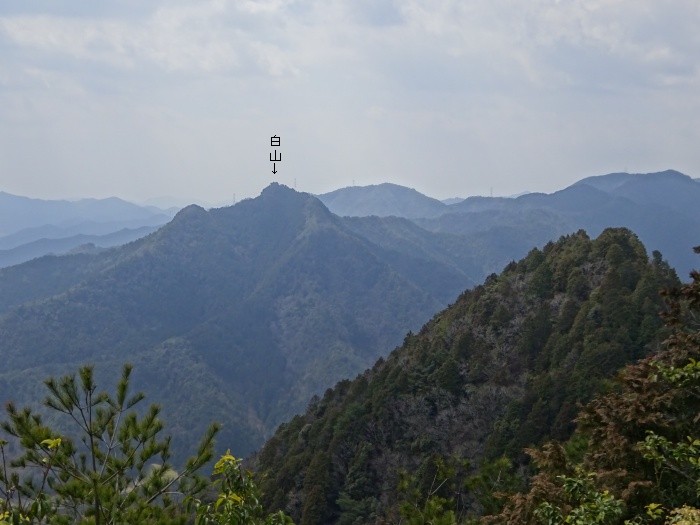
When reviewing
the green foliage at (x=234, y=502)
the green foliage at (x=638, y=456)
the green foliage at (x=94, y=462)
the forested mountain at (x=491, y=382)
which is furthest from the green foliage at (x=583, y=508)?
the forested mountain at (x=491, y=382)

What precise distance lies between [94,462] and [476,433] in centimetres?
4357

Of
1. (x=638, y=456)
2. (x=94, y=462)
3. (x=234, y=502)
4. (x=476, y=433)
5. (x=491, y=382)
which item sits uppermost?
(x=94, y=462)

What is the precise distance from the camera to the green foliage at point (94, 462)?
8.88 metres

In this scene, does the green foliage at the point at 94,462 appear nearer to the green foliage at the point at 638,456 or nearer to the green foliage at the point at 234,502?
the green foliage at the point at 234,502

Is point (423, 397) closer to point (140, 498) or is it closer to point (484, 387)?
point (484, 387)

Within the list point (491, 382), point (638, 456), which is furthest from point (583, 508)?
point (491, 382)

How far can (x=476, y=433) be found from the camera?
49281mm

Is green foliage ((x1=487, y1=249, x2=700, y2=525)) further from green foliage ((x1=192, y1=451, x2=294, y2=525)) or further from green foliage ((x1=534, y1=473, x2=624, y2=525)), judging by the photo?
green foliage ((x1=192, y1=451, x2=294, y2=525))

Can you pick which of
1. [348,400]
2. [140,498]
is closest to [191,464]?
[140,498]

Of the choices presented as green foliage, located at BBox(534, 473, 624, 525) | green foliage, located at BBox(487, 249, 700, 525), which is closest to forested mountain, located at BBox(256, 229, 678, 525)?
green foliage, located at BBox(487, 249, 700, 525)

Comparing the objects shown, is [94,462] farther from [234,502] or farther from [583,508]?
[583,508]

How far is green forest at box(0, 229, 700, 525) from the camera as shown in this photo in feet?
30.0

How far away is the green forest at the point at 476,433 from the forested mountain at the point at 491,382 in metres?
0.15

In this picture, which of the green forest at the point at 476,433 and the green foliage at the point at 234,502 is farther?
the green forest at the point at 476,433
